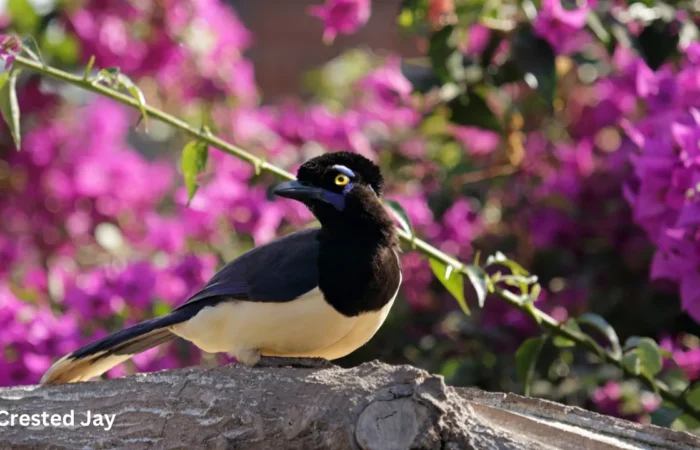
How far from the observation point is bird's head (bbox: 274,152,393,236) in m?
1.50

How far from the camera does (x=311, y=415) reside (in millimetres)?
1309

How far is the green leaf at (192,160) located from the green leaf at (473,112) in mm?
696

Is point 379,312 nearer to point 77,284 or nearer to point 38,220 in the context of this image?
point 77,284

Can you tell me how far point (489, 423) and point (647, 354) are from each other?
0.49 m

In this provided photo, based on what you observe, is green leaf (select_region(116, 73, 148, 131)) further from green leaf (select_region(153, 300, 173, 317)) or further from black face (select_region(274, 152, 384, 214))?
green leaf (select_region(153, 300, 173, 317))

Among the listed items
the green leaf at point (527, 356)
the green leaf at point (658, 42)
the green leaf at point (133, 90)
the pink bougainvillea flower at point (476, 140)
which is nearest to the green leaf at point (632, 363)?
the green leaf at point (527, 356)

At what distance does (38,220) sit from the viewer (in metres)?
3.22

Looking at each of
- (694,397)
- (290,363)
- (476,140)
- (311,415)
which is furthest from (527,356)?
(476,140)

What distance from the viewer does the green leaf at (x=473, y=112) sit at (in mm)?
2127

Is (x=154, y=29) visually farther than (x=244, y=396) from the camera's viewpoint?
Yes

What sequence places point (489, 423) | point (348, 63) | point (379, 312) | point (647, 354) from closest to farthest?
point (489, 423)
point (379, 312)
point (647, 354)
point (348, 63)

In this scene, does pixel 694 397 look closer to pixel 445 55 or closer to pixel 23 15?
pixel 445 55

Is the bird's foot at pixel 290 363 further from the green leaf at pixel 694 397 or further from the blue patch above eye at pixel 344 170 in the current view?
the green leaf at pixel 694 397

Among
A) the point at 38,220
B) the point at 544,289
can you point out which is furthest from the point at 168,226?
the point at 544,289
